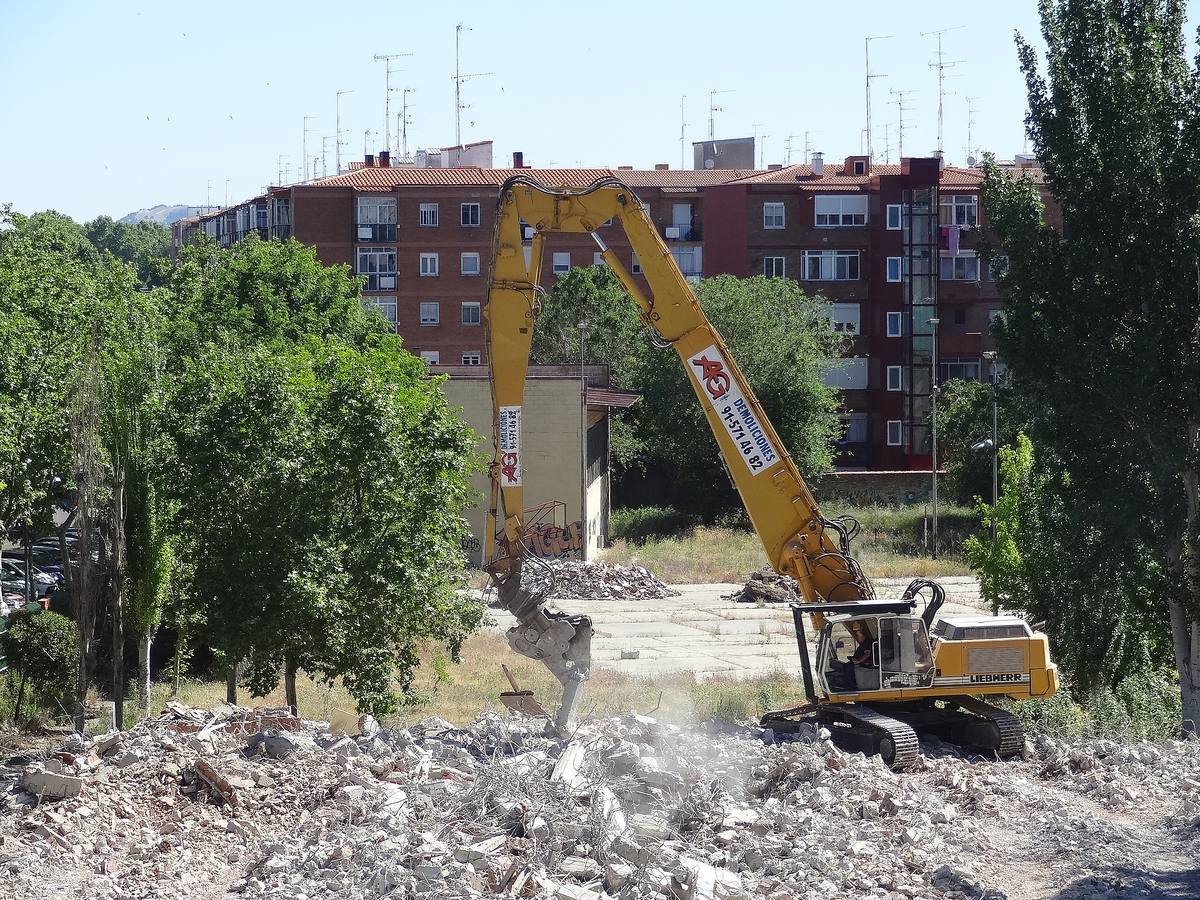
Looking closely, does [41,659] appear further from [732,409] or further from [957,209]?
[957,209]

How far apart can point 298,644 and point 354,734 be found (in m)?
2.82

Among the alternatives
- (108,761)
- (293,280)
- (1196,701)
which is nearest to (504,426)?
(108,761)

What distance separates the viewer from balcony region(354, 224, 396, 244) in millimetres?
68750

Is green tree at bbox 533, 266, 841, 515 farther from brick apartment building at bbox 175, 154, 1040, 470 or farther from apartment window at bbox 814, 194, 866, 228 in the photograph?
apartment window at bbox 814, 194, 866, 228

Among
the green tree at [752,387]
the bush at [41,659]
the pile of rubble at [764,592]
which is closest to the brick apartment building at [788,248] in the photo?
the green tree at [752,387]

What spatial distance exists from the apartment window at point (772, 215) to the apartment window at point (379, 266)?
18.9 metres

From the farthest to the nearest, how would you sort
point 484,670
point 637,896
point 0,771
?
1. point 484,670
2. point 0,771
3. point 637,896

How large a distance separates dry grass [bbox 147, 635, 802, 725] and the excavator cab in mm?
2406

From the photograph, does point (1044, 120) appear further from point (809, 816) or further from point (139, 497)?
point (139, 497)

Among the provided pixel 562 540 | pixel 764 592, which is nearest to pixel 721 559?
pixel 562 540

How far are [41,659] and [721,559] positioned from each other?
2912 centimetres

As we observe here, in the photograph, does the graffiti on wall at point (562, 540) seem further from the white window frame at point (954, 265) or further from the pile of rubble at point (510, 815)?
the pile of rubble at point (510, 815)

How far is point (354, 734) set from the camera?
16.2m

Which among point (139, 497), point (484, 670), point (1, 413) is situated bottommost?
point (484, 670)
